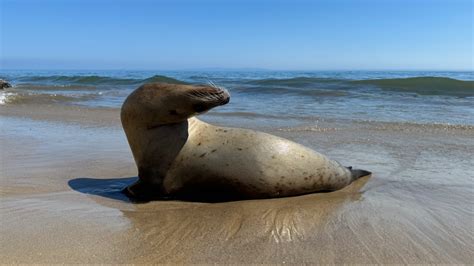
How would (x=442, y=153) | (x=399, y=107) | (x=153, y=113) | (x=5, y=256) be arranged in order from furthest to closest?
1. (x=399, y=107)
2. (x=442, y=153)
3. (x=153, y=113)
4. (x=5, y=256)

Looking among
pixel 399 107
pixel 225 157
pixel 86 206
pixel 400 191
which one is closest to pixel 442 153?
pixel 400 191

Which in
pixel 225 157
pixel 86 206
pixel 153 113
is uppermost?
pixel 153 113

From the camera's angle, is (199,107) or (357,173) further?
(357,173)

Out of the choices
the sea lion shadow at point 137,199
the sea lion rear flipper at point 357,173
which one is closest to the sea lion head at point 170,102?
the sea lion shadow at point 137,199

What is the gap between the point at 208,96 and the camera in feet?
11.3

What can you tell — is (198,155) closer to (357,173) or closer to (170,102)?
(170,102)

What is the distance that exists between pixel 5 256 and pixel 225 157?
5.30 feet

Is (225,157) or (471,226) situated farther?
(225,157)

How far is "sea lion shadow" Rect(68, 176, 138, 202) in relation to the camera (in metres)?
3.61

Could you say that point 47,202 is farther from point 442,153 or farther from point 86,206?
point 442,153

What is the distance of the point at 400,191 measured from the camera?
3754 mm

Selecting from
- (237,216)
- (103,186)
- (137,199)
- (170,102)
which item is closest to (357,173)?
(237,216)

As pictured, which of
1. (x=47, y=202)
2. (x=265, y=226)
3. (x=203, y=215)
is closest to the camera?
(x=265, y=226)

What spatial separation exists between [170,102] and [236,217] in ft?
3.31
